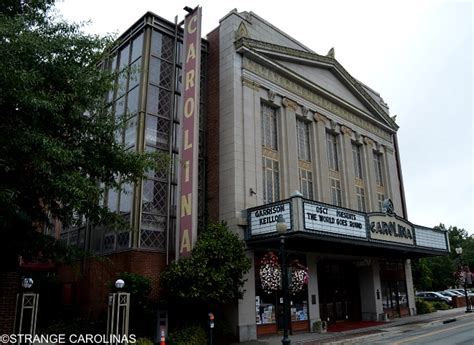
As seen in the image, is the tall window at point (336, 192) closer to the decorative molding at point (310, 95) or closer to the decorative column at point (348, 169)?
the decorative column at point (348, 169)

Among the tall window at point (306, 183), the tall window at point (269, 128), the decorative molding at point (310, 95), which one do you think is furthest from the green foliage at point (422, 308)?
the tall window at point (269, 128)

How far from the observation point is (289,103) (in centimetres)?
2592

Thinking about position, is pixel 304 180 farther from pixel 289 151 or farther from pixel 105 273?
pixel 105 273

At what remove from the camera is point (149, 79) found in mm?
21516

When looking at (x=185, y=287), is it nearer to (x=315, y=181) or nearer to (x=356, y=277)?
(x=315, y=181)

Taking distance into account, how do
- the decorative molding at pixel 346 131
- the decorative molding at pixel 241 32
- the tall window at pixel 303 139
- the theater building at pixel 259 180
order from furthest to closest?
the decorative molding at pixel 346 131, the tall window at pixel 303 139, the decorative molding at pixel 241 32, the theater building at pixel 259 180

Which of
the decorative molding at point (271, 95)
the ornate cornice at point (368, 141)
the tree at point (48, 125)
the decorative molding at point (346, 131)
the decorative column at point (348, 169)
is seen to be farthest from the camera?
the ornate cornice at point (368, 141)

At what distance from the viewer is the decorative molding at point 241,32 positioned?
23733 millimetres

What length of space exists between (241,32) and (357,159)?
13989 millimetres

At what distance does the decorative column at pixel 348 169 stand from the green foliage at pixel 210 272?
40.3 feet

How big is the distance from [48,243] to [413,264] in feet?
125

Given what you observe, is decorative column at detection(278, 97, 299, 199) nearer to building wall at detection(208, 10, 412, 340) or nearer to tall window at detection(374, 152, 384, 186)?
building wall at detection(208, 10, 412, 340)

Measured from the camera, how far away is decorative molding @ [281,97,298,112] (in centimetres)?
2556

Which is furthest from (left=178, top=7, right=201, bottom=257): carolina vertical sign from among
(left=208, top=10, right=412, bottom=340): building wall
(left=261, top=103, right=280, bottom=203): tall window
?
(left=261, top=103, right=280, bottom=203): tall window
